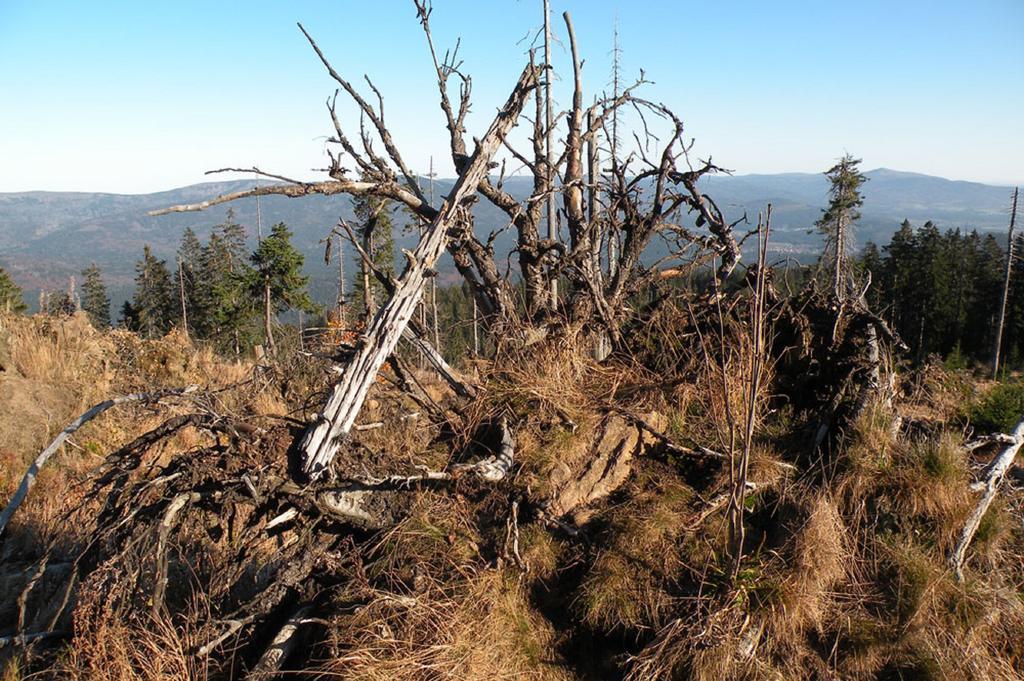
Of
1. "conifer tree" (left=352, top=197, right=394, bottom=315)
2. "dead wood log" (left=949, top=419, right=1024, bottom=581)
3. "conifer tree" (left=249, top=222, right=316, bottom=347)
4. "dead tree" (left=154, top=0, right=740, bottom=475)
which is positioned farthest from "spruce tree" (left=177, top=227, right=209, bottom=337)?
"dead wood log" (left=949, top=419, right=1024, bottom=581)

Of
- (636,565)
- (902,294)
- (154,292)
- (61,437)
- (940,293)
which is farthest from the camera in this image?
(154,292)

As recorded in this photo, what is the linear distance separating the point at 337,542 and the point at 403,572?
0.61 m

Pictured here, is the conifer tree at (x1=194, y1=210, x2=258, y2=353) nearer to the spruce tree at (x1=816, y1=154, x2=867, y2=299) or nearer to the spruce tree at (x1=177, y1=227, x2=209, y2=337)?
the spruce tree at (x1=177, y1=227, x2=209, y2=337)

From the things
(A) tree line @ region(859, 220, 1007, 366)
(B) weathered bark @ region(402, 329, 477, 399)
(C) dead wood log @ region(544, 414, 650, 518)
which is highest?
(B) weathered bark @ region(402, 329, 477, 399)

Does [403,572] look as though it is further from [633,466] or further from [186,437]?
[186,437]

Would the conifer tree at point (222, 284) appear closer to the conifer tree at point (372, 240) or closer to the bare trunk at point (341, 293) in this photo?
the conifer tree at point (372, 240)

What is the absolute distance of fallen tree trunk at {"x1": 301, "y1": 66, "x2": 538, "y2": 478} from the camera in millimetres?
3834

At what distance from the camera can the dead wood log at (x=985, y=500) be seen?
152 inches

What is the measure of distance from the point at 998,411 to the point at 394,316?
19.1ft

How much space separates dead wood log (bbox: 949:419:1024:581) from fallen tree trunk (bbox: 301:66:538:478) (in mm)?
3842

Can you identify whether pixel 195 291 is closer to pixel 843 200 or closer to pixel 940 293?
pixel 843 200

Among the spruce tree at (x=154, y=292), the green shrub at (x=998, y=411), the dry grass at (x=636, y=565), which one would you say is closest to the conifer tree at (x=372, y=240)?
the dry grass at (x=636, y=565)

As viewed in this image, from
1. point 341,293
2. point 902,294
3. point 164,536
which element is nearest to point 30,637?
point 164,536

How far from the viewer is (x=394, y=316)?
13.9ft
